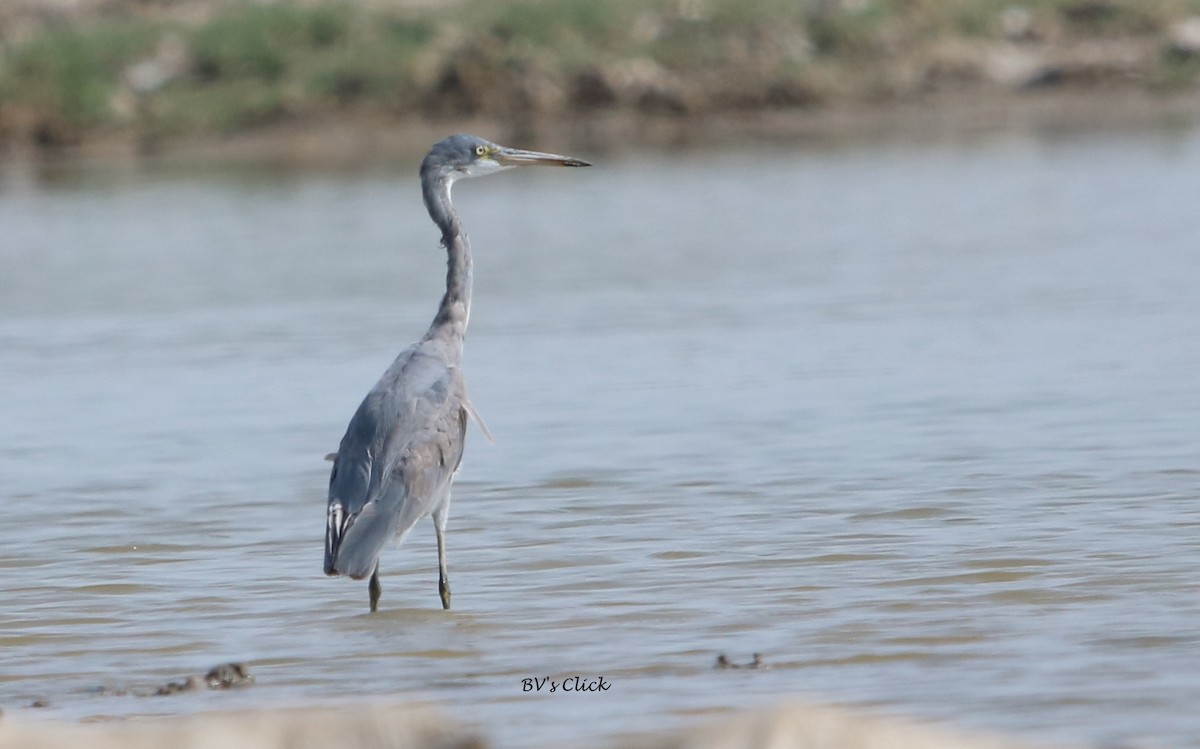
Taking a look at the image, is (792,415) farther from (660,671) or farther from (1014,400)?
(660,671)

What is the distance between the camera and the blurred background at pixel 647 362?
5695mm

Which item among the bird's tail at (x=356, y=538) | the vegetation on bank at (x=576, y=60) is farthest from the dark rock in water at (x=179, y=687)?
the vegetation on bank at (x=576, y=60)

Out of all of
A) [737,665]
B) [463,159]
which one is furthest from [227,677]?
[463,159]

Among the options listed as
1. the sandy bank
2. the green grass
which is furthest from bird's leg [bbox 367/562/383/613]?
the green grass

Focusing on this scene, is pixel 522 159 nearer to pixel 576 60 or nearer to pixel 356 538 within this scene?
pixel 356 538

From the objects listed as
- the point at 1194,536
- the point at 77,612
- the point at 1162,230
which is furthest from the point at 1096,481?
the point at 1162,230

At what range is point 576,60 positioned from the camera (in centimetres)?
2347

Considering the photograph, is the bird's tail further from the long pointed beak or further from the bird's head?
the long pointed beak

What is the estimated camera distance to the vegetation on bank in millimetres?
22922

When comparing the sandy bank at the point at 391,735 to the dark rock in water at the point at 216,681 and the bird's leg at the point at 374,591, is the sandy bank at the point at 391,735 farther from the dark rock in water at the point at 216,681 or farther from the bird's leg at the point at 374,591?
the bird's leg at the point at 374,591

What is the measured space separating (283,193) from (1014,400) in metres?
11.7

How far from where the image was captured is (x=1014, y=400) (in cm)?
918

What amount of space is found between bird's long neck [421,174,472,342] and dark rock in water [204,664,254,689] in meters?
1.60

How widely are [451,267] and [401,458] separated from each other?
910mm
